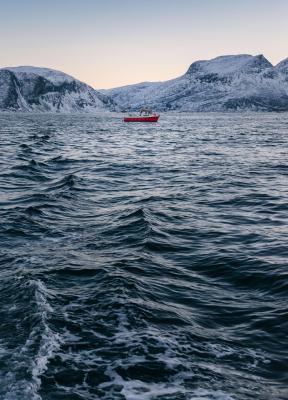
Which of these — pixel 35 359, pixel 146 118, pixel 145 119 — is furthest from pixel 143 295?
pixel 145 119

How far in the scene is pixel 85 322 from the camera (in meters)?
8.64

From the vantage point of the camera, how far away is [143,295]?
33.0ft

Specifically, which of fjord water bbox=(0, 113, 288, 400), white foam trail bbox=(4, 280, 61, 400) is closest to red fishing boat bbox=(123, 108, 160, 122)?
fjord water bbox=(0, 113, 288, 400)

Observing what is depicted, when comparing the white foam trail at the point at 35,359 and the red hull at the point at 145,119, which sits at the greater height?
the white foam trail at the point at 35,359

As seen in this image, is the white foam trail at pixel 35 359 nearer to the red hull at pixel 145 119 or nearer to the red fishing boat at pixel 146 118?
the red hull at pixel 145 119

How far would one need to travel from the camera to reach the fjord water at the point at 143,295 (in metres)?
6.89

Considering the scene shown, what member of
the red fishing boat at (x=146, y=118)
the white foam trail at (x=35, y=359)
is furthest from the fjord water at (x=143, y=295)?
the red fishing boat at (x=146, y=118)

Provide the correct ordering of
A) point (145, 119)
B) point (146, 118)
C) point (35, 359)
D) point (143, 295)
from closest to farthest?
1. point (35, 359)
2. point (143, 295)
3. point (146, 118)
4. point (145, 119)

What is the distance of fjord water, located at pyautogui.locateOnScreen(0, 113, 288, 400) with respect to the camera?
6895 millimetres

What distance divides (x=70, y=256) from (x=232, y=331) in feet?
19.2

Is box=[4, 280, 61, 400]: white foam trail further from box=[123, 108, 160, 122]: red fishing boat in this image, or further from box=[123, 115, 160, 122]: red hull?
box=[123, 108, 160, 122]: red fishing boat

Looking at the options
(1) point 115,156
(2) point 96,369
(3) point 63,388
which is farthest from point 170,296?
(1) point 115,156

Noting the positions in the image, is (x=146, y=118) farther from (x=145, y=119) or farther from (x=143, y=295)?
(x=143, y=295)

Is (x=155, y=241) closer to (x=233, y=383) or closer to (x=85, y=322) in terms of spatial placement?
(x=85, y=322)
